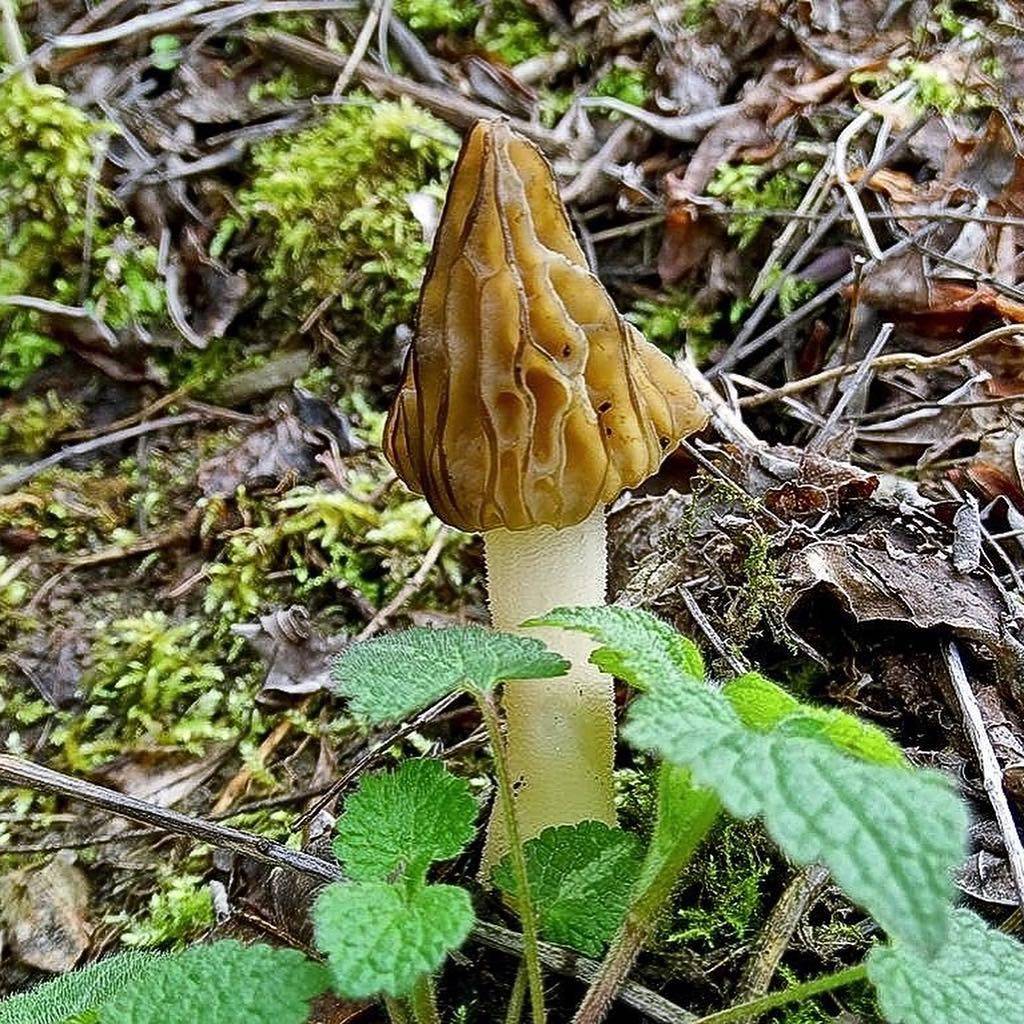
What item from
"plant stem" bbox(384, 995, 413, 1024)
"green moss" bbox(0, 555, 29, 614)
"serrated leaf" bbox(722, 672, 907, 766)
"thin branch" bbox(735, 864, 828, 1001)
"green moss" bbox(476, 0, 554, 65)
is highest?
"green moss" bbox(476, 0, 554, 65)

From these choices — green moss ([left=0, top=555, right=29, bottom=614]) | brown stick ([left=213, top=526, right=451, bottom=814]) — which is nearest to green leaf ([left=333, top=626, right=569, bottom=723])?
brown stick ([left=213, top=526, right=451, bottom=814])

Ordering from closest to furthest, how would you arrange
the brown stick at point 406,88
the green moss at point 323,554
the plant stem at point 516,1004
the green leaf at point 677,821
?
1. the green leaf at point 677,821
2. the plant stem at point 516,1004
3. the green moss at point 323,554
4. the brown stick at point 406,88

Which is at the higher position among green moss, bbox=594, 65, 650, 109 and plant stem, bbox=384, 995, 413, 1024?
green moss, bbox=594, 65, 650, 109

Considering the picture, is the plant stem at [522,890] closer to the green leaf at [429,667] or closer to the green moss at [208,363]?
the green leaf at [429,667]

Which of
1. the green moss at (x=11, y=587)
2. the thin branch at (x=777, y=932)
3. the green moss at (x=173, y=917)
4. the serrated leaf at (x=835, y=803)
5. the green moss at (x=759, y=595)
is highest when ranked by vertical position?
the serrated leaf at (x=835, y=803)

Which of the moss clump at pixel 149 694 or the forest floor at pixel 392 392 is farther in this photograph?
the moss clump at pixel 149 694

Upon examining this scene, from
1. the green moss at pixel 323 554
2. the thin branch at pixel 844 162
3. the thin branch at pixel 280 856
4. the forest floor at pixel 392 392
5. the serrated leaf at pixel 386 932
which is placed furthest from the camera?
the thin branch at pixel 844 162

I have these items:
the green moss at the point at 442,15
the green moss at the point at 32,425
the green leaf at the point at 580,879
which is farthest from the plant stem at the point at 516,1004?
the green moss at the point at 442,15

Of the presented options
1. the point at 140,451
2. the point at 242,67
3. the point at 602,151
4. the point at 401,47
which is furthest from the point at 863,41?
the point at 140,451

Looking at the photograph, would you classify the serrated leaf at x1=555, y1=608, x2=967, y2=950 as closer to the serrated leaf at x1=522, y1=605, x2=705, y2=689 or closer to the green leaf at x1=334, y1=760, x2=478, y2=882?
the serrated leaf at x1=522, y1=605, x2=705, y2=689
